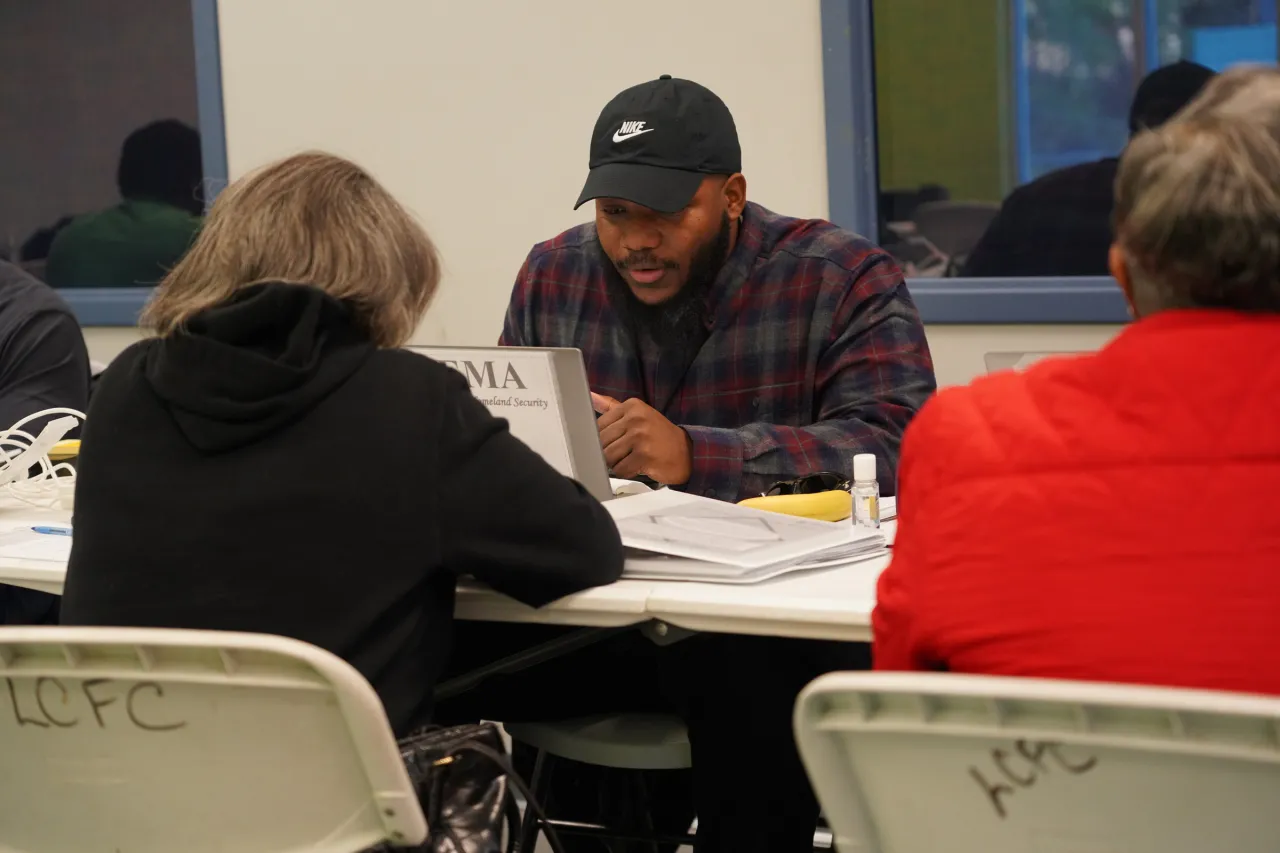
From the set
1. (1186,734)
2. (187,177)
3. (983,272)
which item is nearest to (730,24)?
(983,272)

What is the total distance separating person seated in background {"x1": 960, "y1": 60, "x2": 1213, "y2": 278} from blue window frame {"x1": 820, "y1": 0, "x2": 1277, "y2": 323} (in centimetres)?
4

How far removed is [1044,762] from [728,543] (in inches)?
26.1

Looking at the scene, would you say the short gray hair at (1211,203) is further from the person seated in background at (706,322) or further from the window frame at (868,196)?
the window frame at (868,196)

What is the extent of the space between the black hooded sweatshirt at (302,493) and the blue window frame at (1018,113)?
2012 millimetres

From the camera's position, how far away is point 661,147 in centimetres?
254

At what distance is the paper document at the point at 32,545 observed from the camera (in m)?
1.88

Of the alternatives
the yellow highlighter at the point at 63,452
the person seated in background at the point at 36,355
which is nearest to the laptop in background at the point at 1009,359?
the yellow highlighter at the point at 63,452

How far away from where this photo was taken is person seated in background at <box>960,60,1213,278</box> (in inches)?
126

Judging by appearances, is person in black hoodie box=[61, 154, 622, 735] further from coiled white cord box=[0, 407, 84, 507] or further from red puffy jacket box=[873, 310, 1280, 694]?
coiled white cord box=[0, 407, 84, 507]

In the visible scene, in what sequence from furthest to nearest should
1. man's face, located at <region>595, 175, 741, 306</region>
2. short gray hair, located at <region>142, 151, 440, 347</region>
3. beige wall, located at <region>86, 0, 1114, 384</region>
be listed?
beige wall, located at <region>86, 0, 1114, 384</region> < man's face, located at <region>595, 175, 741, 306</region> < short gray hair, located at <region>142, 151, 440, 347</region>

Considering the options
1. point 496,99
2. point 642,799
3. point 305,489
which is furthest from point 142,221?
point 305,489

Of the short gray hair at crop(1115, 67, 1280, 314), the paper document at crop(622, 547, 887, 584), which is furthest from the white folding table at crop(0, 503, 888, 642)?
the short gray hair at crop(1115, 67, 1280, 314)

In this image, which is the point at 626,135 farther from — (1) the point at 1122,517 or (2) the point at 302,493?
(1) the point at 1122,517

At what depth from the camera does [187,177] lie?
4.25 metres
